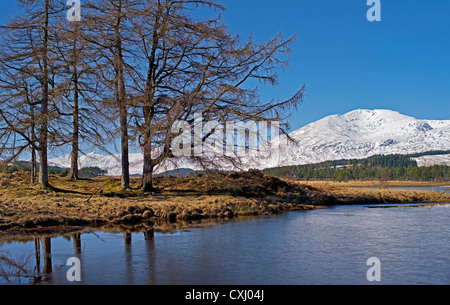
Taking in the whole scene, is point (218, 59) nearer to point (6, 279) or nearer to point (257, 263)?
point (257, 263)

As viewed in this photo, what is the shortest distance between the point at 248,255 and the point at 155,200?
12.1m

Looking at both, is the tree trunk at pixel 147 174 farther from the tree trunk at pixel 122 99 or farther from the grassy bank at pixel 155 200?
the tree trunk at pixel 122 99

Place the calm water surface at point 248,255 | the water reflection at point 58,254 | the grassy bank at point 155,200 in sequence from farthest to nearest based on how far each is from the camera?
1. the grassy bank at point 155,200
2. the water reflection at point 58,254
3. the calm water surface at point 248,255

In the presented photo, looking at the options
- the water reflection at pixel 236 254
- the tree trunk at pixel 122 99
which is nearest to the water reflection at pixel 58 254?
the water reflection at pixel 236 254

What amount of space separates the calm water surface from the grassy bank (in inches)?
124

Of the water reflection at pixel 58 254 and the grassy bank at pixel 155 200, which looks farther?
the grassy bank at pixel 155 200

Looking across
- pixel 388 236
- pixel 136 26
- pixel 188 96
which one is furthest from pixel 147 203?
pixel 388 236

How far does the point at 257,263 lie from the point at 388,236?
7037 mm

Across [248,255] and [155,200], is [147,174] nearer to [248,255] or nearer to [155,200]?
[155,200]

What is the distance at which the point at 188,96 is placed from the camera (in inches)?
974

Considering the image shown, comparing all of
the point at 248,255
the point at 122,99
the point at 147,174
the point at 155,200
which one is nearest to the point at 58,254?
the point at 248,255

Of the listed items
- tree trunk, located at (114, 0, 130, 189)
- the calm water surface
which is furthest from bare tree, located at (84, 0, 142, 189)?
the calm water surface

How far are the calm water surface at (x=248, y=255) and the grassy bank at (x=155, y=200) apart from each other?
3150 mm

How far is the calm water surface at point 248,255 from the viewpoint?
1047 cm
